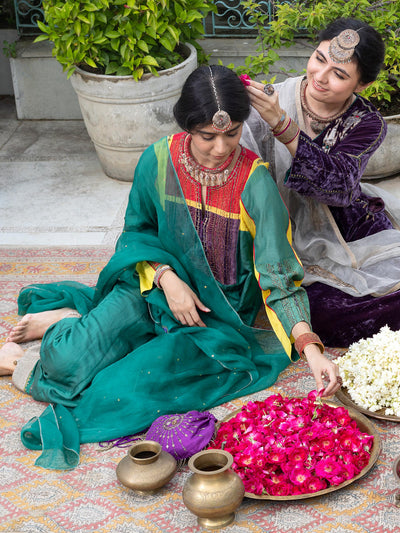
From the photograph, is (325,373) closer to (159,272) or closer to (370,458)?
(370,458)

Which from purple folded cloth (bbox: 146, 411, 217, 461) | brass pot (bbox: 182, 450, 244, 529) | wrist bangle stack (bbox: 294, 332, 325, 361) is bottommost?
purple folded cloth (bbox: 146, 411, 217, 461)

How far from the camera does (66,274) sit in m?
4.43

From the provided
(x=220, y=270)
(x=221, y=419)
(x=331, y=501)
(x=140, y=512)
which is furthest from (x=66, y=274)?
(x=331, y=501)

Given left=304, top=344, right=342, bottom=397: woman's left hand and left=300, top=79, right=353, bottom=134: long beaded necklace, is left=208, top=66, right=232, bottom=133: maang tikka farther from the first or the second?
left=304, top=344, right=342, bottom=397: woman's left hand

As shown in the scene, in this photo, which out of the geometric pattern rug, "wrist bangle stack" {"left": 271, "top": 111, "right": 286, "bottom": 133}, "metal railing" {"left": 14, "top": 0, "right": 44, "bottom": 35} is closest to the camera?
the geometric pattern rug

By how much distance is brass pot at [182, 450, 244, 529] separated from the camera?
2.47 metres

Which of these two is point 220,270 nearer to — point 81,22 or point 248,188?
point 248,188

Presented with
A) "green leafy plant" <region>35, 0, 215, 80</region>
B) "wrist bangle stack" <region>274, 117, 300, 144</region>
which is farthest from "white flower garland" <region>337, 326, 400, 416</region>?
"green leafy plant" <region>35, 0, 215, 80</region>

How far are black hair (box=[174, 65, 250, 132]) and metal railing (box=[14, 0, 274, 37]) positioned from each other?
3966mm

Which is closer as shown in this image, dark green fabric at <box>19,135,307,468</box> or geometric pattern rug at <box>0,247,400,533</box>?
geometric pattern rug at <box>0,247,400,533</box>

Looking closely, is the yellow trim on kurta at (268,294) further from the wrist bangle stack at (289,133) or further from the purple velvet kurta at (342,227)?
the purple velvet kurta at (342,227)

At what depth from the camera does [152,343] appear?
10.5 ft

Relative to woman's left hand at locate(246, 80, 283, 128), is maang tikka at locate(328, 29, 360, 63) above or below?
above

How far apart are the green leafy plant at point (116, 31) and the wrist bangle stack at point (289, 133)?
224 cm
